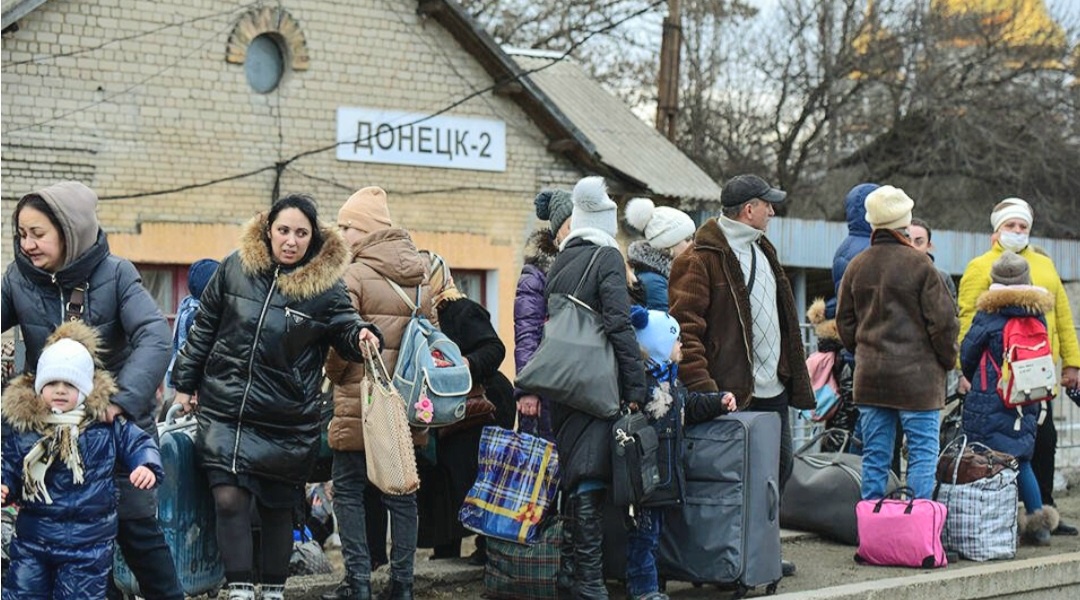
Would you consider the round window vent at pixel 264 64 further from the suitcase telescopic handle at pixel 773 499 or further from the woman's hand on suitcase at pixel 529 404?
the suitcase telescopic handle at pixel 773 499

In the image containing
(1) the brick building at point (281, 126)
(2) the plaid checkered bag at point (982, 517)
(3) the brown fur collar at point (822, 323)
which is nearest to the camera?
(2) the plaid checkered bag at point (982, 517)

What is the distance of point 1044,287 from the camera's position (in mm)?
10031

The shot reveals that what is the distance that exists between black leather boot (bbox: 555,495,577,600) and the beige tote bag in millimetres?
882

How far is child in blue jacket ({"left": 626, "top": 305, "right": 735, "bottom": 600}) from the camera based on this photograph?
726 cm

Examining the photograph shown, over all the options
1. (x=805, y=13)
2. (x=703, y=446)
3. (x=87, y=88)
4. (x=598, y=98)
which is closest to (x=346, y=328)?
(x=703, y=446)

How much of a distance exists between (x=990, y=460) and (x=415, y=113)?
354 inches

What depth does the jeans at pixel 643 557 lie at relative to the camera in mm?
7391

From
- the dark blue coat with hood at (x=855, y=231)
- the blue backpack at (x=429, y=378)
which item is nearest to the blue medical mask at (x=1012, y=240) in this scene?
the dark blue coat with hood at (x=855, y=231)

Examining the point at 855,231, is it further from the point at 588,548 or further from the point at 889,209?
the point at 588,548

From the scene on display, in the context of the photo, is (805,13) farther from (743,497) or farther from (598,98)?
(743,497)

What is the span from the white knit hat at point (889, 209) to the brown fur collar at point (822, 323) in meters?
1.12

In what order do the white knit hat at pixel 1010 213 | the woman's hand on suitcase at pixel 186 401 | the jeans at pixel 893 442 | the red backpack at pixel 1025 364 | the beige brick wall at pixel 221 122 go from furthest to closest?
the beige brick wall at pixel 221 122, the white knit hat at pixel 1010 213, the red backpack at pixel 1025 364, the jeans at pixel 893 442, the woman's hand on suitcase at pixel 186 401

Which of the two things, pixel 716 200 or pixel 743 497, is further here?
pixel 716 200

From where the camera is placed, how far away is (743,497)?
298 inches
